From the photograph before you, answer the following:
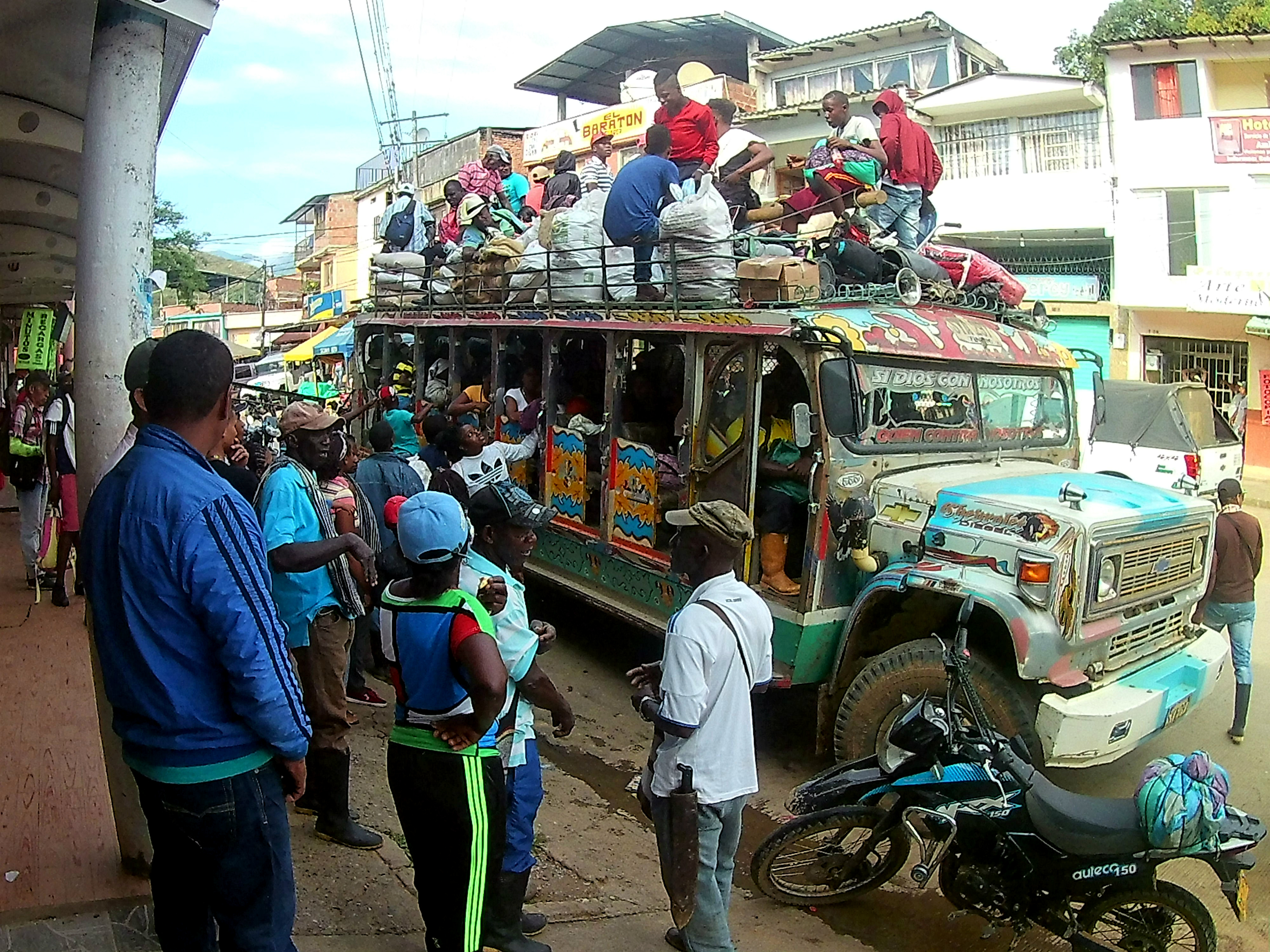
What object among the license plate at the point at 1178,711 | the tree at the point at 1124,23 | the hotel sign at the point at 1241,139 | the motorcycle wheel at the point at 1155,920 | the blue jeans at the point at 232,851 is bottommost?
the motorcycle wheel at the point at 1155,920

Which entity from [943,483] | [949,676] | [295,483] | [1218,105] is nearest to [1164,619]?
[943,483]

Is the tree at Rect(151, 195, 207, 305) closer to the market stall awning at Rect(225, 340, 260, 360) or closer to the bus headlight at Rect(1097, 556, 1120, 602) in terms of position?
the market stall awning at Rect(225, 340, 260, 360)

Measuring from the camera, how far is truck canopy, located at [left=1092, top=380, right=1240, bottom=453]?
13031 mm

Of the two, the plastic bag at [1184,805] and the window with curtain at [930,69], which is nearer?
the plastic bag at [1184,805]

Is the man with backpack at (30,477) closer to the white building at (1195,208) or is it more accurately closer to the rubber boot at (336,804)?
the rubber boot at (336,804)

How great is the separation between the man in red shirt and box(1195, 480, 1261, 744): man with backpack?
446 centimetres

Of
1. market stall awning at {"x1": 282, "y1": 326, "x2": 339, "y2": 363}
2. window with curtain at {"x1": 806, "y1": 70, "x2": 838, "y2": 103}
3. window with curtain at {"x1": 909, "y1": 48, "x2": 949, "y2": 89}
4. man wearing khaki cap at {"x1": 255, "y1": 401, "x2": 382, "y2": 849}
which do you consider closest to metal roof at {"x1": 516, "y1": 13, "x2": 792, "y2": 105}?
window with curtain at {"x1": 806, "y1": 70, "x2": 838, "y2": 103}

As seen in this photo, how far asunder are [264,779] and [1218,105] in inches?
819

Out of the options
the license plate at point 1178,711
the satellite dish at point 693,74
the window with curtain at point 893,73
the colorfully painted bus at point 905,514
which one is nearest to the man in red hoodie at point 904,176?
the colorfully painted bus at point 905,514

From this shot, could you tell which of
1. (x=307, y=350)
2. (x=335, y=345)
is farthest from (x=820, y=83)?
(x=307, y=350)

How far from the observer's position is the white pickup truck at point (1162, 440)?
42.2 ft

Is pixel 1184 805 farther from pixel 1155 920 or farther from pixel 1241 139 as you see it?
pixel 1241 139

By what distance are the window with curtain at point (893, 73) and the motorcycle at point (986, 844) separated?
20713mm

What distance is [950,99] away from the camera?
20.5 metres
